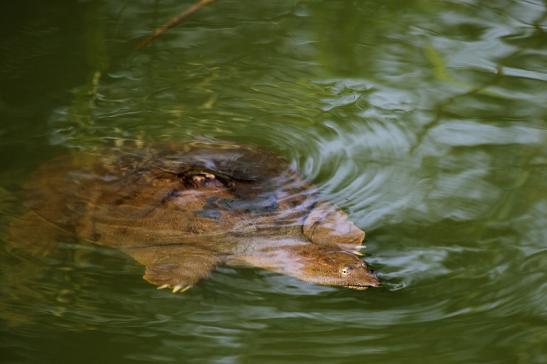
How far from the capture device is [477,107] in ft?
12.6

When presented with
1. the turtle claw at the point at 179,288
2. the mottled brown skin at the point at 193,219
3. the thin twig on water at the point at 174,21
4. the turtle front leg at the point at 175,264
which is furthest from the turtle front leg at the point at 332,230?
the thin twig on water at the point at 174,21

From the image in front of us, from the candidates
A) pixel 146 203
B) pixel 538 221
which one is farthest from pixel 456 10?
pixel 146 203

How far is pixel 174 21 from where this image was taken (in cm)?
453

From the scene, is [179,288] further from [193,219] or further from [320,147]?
[320,147]

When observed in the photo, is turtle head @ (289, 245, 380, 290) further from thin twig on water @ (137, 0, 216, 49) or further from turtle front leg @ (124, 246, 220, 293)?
thin twig on water @ (137, 0, 216, 49)

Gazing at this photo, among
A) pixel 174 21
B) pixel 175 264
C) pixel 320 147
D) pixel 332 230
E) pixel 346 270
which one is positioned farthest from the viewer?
pixel 174 21

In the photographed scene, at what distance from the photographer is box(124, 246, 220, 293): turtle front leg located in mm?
2668

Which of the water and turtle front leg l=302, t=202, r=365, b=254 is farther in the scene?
turtle front leg l=302, t=202, r=365, b=254

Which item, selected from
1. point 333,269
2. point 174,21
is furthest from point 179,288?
point 174,21

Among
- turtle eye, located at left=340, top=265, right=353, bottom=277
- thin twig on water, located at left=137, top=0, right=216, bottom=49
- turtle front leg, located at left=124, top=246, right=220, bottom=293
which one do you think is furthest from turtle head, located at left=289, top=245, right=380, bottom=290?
thin twig on water, located at left=137, top=0, right=216, bottom=49

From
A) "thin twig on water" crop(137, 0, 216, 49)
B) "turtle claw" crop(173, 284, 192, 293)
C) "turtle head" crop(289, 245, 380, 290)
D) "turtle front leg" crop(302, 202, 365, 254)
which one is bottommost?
"turtle claw" crop(173, 284, 192, 293)

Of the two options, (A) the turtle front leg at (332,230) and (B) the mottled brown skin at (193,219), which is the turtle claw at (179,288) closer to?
(B) the mottled brown skin at (193,219)

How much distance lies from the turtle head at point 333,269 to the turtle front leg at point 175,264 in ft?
1.06

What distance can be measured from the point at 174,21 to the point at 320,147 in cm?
148
